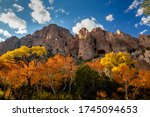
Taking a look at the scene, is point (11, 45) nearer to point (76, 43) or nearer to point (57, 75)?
point (76, 43)

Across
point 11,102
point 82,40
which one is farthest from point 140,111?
point 82,40

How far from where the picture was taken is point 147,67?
88.6 ft

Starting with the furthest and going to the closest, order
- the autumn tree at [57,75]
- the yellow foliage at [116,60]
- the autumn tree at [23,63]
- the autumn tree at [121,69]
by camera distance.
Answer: the yellow foliage at [116,60] < the autumn tree at [121,69] < the autumn tree at [57,75] < the autumn tree at [23,63]

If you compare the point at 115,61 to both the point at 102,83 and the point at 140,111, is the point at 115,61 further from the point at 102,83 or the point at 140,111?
the point at 140,111

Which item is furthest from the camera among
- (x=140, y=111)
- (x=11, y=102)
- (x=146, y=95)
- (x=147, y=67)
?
(x=147, y=67)

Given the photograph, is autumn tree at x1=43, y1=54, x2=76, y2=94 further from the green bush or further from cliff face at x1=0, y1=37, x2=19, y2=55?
cliff face at x1=0, y1=37, x2=19, y2=55

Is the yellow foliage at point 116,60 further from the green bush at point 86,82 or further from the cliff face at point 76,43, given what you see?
the green bush at point 86,82

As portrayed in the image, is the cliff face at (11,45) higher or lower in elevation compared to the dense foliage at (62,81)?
higher

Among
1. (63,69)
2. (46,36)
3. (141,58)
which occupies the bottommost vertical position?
(63,69)

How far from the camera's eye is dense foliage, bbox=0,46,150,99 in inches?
628

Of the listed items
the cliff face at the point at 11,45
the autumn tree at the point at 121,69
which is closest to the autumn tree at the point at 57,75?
the autumn tree at the point at 121,69

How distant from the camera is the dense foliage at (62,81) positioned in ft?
52.3

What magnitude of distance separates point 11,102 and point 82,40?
40.7 m

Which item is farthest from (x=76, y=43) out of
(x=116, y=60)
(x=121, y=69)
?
(x=121, y=69)
